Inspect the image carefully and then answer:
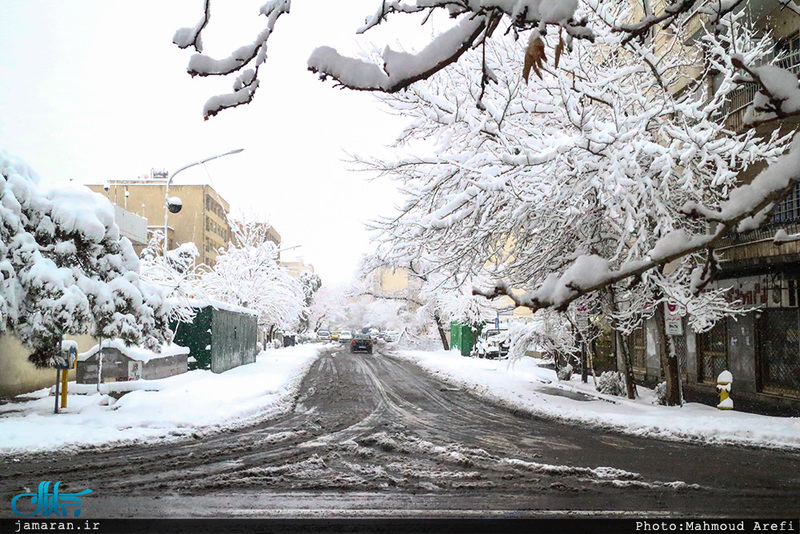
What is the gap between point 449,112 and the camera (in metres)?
11.3

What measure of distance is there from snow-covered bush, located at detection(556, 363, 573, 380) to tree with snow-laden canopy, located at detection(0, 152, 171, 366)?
15059 millimetres

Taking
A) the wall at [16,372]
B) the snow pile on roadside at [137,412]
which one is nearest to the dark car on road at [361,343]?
the snow pile on roadside at [137,412]

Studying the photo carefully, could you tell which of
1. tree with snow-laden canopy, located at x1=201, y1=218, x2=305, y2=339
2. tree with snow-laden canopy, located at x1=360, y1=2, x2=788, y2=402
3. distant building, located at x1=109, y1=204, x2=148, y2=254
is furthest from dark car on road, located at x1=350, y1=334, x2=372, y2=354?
tree with snow-laden canopy, located at x1=360, y1=2, x2=788, y2=402

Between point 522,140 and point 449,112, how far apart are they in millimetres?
1488

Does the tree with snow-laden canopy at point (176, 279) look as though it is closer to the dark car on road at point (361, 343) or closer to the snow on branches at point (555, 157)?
the snow on branches at point (555, 157)

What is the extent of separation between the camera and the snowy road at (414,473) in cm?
616

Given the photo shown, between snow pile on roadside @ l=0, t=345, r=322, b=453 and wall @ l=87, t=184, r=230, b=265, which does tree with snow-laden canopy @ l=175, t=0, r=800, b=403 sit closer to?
snow pile on roadside @ l=0, t=345, r=322, b=453

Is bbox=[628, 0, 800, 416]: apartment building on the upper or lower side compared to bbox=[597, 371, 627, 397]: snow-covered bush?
upper

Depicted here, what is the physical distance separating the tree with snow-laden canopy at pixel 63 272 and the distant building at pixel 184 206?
5282 cm

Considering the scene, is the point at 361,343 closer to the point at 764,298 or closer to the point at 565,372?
the point at 565,372

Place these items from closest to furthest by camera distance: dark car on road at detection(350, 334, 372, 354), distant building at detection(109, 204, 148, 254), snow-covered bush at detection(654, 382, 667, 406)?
snow-covered bush at detection(654, 382, 667, 406), distant building at detection(109, 204, 148, 254), dark car on road at detection(350, 334, 372, 354)

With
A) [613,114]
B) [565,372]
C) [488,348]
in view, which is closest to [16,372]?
[613,114]

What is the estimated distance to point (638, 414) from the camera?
1348cm

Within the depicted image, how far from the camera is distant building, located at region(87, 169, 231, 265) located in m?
66.6
